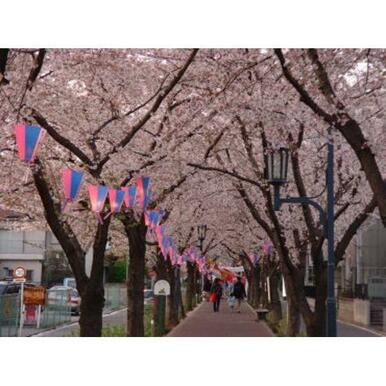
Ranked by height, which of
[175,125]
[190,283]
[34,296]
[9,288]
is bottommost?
[34,296]

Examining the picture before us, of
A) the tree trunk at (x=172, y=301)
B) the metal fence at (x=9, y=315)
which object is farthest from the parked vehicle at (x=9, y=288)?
the metal fence at (x=9, y=315)

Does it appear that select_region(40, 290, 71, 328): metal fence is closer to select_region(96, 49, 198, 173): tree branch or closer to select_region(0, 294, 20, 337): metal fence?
select_region(0, 294, 20, 337): metal fence

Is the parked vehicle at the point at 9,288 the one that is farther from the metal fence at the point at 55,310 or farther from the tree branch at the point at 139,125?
the tree branch at the point at 139,125

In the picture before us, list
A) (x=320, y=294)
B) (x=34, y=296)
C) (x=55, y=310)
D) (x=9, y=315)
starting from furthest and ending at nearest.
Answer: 1. (x=55, y=310)
2. (x=34, y=296)
3. (x=9, y=315)
4. (x=320, y=294)

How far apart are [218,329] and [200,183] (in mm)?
5932

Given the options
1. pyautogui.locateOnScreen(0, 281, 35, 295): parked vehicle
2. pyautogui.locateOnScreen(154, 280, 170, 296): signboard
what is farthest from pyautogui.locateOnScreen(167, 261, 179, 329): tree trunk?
pyautogui.locateOnScreen(0, 281, 35, 295): parked vehicle

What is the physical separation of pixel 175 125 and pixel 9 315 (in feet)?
23.8

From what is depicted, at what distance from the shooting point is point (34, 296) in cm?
2081

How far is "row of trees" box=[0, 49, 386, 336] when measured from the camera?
9.45 metres

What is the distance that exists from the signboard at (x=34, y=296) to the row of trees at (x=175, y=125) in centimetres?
672

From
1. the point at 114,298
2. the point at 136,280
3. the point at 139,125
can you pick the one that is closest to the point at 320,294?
the point at 136,280

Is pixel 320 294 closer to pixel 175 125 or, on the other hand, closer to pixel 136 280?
pixel 175 125

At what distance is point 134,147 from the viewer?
41.0 ft

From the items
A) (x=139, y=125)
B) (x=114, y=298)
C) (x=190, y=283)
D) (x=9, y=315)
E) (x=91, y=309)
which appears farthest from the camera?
(x=190, y=283)
